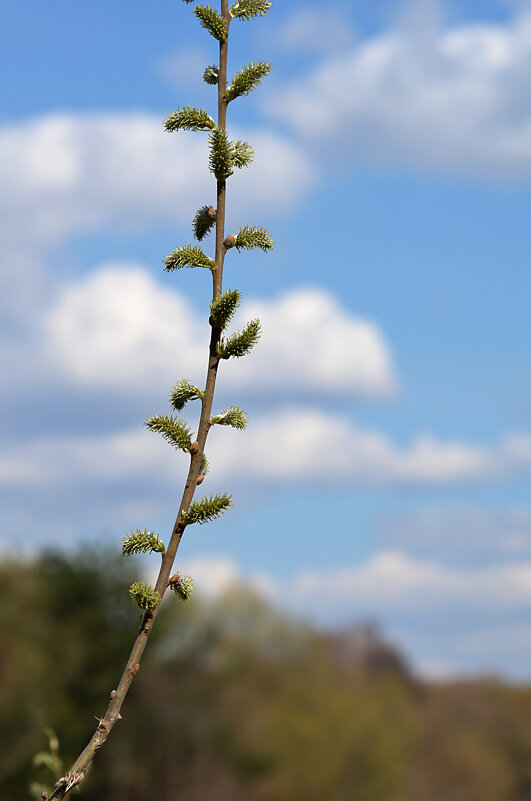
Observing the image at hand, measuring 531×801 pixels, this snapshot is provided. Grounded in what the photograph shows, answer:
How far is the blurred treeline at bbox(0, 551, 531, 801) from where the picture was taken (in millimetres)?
55281

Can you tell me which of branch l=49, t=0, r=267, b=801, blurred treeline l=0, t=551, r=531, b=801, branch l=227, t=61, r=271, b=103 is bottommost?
branch l=49, t=0, r=267, b=801

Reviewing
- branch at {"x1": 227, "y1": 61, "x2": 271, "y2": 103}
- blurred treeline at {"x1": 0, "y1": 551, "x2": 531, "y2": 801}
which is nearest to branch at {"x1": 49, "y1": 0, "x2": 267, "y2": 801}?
branch at {"x1": 227, "y1": 61, "x2": 271, "y2": 103}

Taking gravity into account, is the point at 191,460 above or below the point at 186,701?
below

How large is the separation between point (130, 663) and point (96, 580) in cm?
5897

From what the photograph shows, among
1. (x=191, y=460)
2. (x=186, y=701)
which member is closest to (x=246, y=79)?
(x=191, y=460)

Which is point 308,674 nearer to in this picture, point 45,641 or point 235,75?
point 45,641

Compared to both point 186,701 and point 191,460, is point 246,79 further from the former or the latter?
A: point 186,701

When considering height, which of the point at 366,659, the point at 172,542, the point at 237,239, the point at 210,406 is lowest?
the point at 172,542

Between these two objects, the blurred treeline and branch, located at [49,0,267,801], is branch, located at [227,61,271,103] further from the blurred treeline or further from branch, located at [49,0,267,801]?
the blurred treeline

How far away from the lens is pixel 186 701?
206 ft

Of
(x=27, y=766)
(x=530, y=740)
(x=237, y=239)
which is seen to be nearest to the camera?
(x=237, y=239)

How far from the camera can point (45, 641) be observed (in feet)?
195

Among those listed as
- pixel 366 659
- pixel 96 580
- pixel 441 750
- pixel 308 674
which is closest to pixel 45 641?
pixel 96 580

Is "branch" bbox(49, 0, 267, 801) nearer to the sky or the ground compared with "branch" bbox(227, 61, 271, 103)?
nearer to the ground
